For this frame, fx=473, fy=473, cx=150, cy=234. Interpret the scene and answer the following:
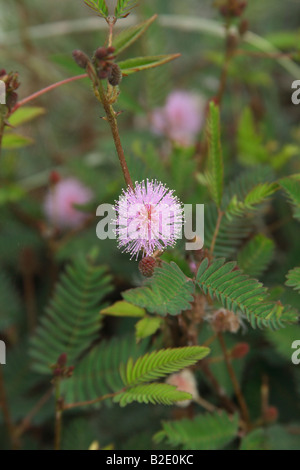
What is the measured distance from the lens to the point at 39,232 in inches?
55.7

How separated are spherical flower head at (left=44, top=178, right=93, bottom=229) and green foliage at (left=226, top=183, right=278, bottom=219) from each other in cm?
69

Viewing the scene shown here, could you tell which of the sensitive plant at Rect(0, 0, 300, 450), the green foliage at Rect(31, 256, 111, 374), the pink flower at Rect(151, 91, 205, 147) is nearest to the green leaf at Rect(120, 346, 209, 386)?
the sensitive plant at Rect(0, 0, 300, 450)

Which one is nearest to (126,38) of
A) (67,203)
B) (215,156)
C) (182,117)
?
(215,156)

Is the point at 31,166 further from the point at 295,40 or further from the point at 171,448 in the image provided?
the point at 171,448

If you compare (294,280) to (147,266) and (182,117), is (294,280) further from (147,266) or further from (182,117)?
(182,117)

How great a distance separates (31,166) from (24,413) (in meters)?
1.02

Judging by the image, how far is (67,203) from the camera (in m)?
1.44

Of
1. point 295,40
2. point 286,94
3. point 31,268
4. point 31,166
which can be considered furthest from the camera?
point 286,94

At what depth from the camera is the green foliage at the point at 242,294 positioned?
629 millimetres

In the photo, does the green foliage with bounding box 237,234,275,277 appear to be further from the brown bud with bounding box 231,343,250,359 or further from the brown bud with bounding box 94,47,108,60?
the brown bud with bounding box 94,47,108,60

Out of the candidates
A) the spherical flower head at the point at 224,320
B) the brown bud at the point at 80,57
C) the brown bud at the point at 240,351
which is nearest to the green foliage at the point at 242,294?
the spherical flower head at the point at 224,320

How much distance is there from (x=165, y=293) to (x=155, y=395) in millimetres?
167

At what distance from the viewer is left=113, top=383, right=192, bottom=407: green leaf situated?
671 millimetres
